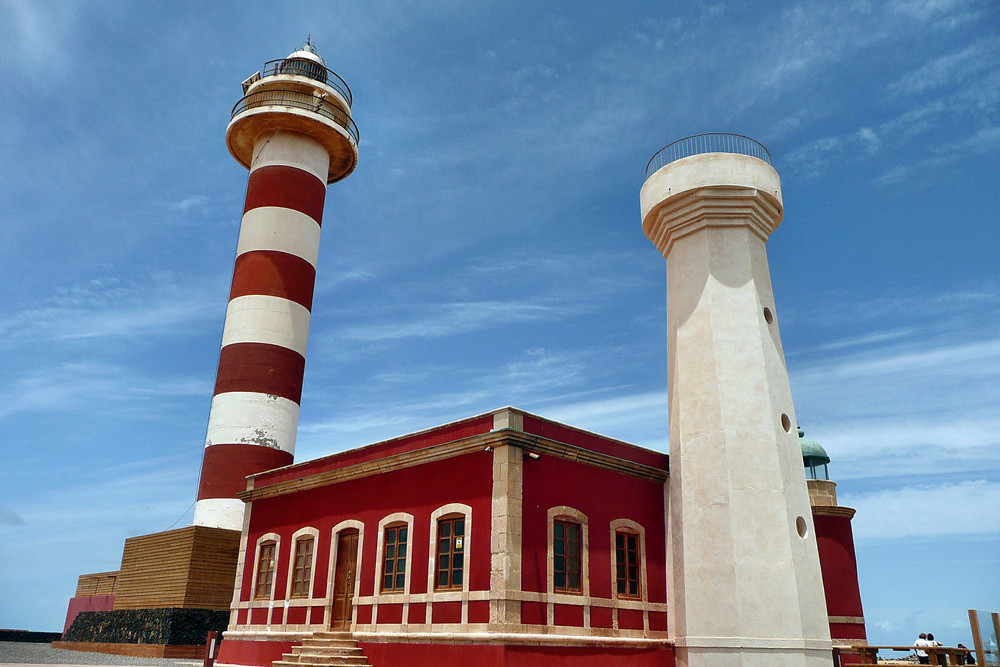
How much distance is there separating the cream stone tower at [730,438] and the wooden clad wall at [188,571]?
43.3 feet

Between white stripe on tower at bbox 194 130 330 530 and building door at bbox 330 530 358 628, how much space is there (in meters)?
7.09

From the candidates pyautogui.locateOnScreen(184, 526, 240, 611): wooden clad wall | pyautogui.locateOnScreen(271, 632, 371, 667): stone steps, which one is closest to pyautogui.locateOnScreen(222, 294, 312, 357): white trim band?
pyautogui.locateOnScreen(184, 526, 240, 611): wooden clad wall

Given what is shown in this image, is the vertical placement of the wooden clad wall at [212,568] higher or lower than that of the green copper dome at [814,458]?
lower

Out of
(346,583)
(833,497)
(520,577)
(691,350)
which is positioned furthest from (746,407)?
(346,583)

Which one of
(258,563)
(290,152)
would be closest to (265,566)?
(258,563)

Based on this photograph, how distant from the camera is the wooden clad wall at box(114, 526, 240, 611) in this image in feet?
69.7

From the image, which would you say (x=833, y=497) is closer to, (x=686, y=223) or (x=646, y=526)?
(x=646, y=526)

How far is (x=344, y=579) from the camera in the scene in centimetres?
1653

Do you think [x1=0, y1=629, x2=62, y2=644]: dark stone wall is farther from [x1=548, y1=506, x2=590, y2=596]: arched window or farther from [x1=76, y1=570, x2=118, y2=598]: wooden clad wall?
[x1=548, y1=506, x2=590, y2=596]: arched window

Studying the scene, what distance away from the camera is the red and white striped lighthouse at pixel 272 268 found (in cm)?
2309

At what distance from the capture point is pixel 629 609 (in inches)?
595

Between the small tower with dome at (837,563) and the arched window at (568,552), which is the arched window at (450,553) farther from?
the small tower with dome at (837,563)

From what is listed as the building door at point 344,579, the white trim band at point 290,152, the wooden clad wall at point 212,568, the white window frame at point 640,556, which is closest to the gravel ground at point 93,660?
the wooden clad wall at point 212,568

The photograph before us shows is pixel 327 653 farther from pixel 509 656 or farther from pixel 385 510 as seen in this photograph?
pixel 509 656
